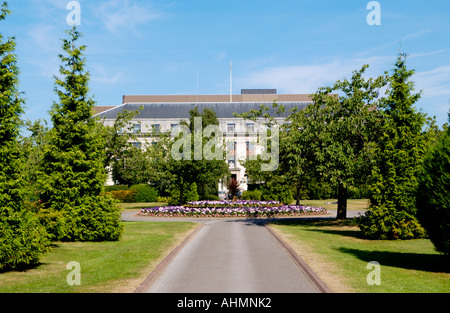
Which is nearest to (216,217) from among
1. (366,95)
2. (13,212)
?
(366,95)

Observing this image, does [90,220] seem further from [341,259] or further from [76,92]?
[341,259]

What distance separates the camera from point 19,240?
11.4 metres

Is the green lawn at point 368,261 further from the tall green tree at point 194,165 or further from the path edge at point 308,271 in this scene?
the tall green tree at point 194,165

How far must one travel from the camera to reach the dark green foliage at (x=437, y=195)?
35.3 feet

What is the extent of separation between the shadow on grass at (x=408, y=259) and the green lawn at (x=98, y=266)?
24.2 feet

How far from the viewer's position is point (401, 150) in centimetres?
1717

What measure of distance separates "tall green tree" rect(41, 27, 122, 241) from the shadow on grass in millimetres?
10641

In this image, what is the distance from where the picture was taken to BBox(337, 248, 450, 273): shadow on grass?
40.0 ft

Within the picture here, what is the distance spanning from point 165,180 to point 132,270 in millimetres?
29212

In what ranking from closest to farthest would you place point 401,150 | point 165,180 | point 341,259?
point 341,259
point 401,150
point 165,180

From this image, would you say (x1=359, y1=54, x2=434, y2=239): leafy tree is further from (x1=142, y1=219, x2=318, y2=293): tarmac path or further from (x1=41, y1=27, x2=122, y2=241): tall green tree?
(x1=41, y1=27, x2=122, y2=241): tall green tree

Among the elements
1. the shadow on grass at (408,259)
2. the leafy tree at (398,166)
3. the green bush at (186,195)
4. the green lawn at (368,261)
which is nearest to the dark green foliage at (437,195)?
the shadow on grass at (408,259)

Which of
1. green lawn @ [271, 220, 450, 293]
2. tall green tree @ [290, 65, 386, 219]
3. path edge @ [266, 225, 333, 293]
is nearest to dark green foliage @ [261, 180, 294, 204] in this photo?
tall green tree @ [290, 65, 386, 219]

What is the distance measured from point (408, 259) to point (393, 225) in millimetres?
4199
